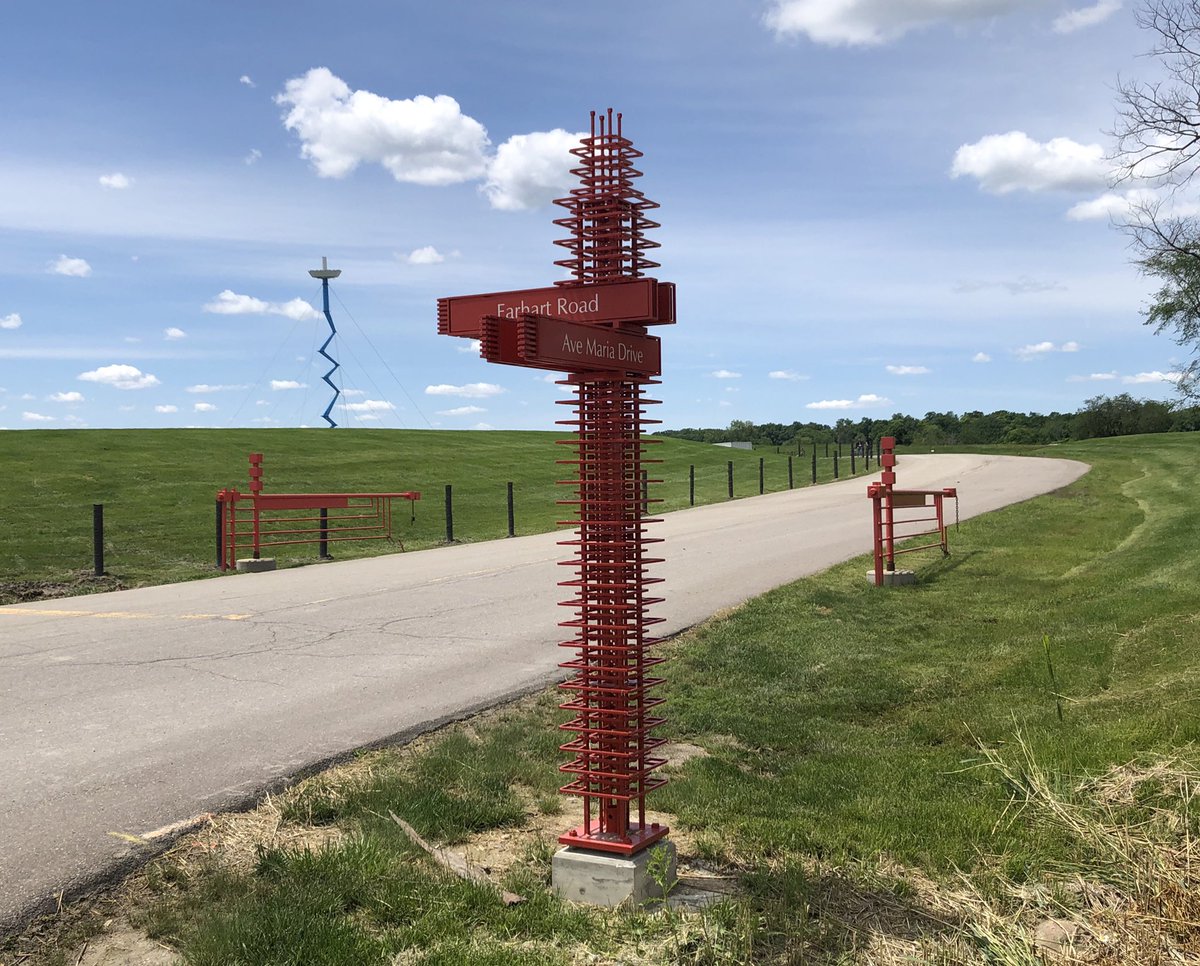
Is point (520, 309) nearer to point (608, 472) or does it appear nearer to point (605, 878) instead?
point (608, 472)

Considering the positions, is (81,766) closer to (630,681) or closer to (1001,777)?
(630,681)

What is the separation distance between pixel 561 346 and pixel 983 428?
113859 millimetres

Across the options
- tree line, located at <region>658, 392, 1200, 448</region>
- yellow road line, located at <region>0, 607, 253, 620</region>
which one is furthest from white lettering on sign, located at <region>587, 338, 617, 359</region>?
tree line, located at <region>658, 392, 1200, 448</region>

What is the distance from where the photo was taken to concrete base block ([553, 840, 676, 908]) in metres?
4.39

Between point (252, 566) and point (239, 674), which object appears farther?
point (252, 566)

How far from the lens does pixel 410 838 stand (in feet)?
16.4

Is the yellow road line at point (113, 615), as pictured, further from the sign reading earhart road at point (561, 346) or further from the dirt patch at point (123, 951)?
the sign reading earhart road at point (561, 346)

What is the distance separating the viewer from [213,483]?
115 ft

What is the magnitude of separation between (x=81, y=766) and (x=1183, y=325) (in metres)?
16.6

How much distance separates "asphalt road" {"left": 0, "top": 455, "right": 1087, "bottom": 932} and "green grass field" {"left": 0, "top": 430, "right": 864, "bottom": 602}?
2.97 m

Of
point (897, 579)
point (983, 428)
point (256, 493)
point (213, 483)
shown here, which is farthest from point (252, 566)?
point (983, 428)

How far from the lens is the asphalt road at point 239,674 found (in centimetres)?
574

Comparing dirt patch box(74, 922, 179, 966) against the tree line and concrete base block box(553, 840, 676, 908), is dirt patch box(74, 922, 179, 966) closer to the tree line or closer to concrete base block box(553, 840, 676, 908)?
concrete base block box(553, 840, 676, 908)

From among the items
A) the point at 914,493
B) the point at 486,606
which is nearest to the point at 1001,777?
the point at 486,606
